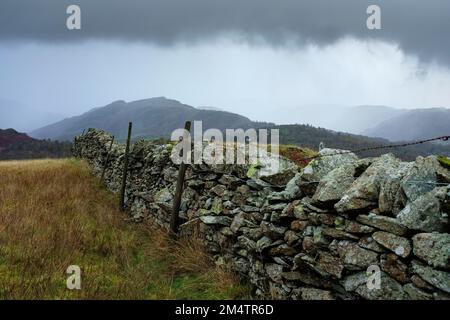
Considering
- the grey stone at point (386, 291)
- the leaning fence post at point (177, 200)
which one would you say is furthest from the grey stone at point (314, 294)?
the leaning fence post at point (177, 200)

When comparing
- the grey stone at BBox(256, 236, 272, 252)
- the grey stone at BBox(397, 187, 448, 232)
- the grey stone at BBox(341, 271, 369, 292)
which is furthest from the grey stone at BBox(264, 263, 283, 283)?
the grey stone at BBox(397, 187, 448, 232)

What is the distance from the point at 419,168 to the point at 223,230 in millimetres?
4143

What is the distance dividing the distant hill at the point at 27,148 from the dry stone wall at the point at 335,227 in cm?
10797

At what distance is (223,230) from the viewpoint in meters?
7.48

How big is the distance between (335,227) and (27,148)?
13655cm

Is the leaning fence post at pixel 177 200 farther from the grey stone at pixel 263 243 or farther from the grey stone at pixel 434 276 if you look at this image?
the grey stone at pixel 434 276

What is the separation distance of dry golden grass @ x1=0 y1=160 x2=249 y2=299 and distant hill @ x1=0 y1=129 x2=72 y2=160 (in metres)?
104

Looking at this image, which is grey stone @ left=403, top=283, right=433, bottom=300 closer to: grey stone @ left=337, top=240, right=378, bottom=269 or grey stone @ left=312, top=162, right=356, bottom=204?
grey stone @ left=337, top=240, right=378, bottom=269

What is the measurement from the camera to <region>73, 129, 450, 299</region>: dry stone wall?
3861 mm

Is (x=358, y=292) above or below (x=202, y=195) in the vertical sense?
below
